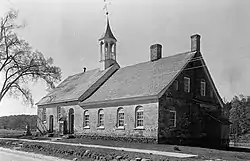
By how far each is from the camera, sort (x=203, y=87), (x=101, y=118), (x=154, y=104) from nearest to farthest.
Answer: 1. (x=154, y=104)
2. (x=203, y=87)
3. (x=101, y=118)

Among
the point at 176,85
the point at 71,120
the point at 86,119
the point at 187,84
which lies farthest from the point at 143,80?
the point at 71,120

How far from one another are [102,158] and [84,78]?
85.7 feet

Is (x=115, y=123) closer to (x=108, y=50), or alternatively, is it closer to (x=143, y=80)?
(x=143, y=80)

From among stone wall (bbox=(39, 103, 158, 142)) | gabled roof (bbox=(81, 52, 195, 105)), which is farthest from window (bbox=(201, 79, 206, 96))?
stone wall (bbox=(39, 103, 158, 142))

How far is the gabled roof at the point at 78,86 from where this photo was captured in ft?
122

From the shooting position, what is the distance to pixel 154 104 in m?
27.1

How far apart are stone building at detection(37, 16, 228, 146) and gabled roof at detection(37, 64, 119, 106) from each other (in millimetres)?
157

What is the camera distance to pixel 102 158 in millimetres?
17719

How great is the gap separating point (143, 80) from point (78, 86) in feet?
39.9

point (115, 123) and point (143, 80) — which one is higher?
point (143, 80)

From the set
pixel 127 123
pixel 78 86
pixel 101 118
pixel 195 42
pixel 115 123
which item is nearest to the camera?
pixel 127 123

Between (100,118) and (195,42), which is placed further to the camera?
(100,118)

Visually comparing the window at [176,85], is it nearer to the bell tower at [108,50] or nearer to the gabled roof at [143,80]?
the gabled roof at [143,80]

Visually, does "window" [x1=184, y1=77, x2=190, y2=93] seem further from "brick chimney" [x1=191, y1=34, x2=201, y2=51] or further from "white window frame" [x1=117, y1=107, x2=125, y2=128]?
"white window frame" [x1=117, y1=107, x2=125, y2=128]
